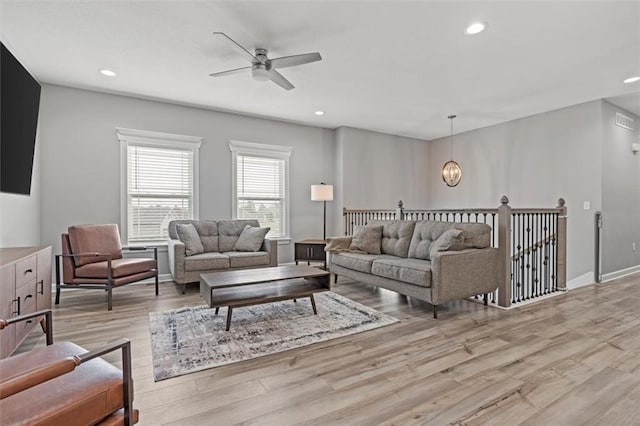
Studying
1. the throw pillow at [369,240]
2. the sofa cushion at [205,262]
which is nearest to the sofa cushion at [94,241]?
the sofa cushion at [205,262]

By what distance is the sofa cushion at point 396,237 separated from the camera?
421 cm

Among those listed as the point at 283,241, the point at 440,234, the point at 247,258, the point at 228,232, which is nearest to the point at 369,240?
the point at 440,234

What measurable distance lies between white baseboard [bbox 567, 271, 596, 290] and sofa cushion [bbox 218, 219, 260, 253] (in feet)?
16.4

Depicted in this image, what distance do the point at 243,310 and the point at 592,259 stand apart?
202 inches

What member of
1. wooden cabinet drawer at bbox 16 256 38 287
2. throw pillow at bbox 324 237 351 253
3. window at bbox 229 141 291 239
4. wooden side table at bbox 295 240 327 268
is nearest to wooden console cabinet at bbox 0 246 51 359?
wooden cabinet drawer at bbox 16 256 38 287

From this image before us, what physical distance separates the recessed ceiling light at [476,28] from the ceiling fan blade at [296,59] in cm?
136

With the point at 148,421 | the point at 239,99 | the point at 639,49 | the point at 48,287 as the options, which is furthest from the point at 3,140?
the point at 639,49

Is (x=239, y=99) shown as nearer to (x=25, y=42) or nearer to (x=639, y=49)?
(x=25, y=42)

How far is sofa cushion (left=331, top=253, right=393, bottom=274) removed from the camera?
405 cm

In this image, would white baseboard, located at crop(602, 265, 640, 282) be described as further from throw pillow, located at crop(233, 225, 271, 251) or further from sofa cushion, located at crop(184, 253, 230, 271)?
sofa cushion, located at crop(184, 253, 230, 271)

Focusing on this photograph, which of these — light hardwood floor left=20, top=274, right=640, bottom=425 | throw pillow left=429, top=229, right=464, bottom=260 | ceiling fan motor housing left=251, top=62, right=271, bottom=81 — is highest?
ceiling fan motor housing left=251, top=62, right=271, bottom=81

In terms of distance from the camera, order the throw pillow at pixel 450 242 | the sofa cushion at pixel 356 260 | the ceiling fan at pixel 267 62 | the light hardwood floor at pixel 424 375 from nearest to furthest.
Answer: the light hardwood floor at pixel 424 375
the ceiling fan at pixel 267 62
the throw pillow at pixel 450 242
the sofa cushion at pixel 356 260

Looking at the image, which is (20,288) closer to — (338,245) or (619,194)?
(338,245)

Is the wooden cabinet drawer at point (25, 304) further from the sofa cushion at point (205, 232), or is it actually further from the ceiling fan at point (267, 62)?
the ceiling fan at point (267, 62)
